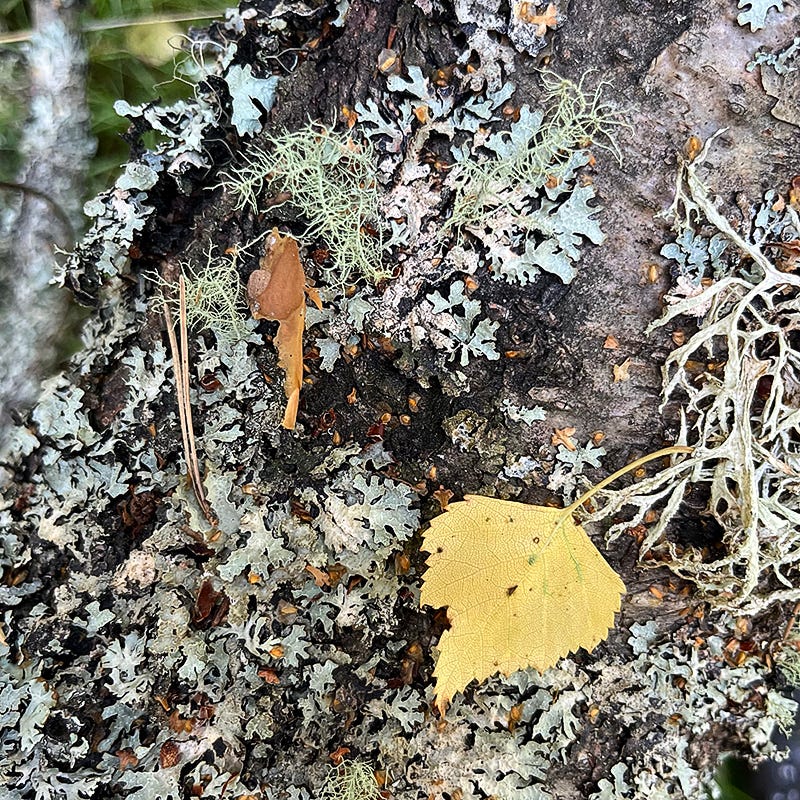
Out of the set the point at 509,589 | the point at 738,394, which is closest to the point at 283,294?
the point at 509,589

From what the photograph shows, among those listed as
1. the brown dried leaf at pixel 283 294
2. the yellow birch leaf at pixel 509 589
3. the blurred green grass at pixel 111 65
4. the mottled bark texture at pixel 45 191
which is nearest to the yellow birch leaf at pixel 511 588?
the yellow birch leaf at pixel 509 589

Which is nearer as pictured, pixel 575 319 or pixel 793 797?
pixel 575 319

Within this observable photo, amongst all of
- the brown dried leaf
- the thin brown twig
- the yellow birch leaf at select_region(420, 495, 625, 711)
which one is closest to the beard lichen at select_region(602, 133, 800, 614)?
the yellow birch leaf at select_region(420, 495, 625, 711)

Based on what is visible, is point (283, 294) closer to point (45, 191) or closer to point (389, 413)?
point (389, 413)

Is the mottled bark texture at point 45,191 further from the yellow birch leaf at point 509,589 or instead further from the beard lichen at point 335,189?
the yellow birch leaf at point 509,589

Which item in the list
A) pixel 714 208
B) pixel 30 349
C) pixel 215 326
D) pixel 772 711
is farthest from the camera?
pixel 30 349

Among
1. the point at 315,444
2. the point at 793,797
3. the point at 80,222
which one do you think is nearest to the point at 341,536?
the point at 315,444

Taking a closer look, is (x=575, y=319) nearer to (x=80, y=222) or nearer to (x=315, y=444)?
(x=315, y=444)
